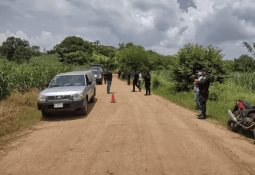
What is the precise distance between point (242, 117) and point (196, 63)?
14359mm

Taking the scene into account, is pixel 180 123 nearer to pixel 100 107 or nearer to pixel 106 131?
pixel 106 131

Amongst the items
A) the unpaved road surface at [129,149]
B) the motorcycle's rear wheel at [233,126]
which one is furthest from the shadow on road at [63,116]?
the motorcycle's rear wheel at [233,126]

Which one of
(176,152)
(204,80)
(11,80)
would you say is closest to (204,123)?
(204,80)

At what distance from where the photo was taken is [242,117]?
11992 millimetres

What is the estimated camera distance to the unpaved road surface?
764 cm

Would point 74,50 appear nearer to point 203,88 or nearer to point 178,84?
→ point 178,84

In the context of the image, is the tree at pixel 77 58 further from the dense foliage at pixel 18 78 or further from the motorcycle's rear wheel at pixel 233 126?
the motorcycle's rear wheel at pixel 233 126

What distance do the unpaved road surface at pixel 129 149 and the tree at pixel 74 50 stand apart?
8821 centimetres

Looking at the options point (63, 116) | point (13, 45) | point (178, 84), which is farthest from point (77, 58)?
point (63, 116)

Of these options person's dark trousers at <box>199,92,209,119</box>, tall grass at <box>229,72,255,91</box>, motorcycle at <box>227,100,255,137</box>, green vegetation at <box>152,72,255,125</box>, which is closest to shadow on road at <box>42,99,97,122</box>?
person's dark trousers at <box>199,92,209,119</box>

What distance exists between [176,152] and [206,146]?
1.17 metres

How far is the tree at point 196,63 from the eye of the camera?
25.8m

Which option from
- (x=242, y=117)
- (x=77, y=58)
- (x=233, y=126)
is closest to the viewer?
(x=242, y=117)

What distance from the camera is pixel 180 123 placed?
1362 cm
